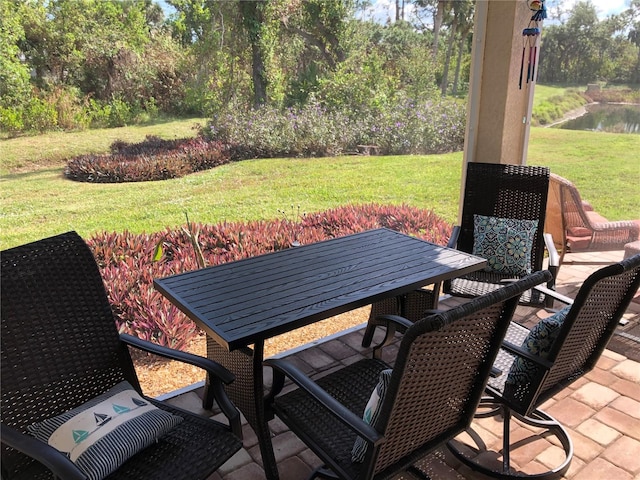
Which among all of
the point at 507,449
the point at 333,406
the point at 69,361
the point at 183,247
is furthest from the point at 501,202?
the point at 69,361

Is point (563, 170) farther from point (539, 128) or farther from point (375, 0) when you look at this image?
point (375, 0)

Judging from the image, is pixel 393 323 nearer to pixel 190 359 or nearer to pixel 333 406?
pixel 333 406

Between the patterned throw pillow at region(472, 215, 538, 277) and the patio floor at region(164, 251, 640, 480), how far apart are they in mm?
744

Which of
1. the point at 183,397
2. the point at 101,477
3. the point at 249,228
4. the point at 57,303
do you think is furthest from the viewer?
the point at 249,228

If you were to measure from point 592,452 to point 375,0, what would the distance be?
3.69m

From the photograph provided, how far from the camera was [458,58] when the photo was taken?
4219 millimetres

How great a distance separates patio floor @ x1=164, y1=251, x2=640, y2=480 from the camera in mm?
2074

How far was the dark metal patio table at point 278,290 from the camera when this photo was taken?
6.28 ft

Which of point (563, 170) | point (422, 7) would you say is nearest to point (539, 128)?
point (563, 170)

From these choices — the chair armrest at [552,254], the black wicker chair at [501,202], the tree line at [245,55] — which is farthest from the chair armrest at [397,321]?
the tree line at [245,55]

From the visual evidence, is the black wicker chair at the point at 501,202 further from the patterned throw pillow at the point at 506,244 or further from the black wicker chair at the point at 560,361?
the black wicker chair at the point at 560,361

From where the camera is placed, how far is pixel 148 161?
3.51m

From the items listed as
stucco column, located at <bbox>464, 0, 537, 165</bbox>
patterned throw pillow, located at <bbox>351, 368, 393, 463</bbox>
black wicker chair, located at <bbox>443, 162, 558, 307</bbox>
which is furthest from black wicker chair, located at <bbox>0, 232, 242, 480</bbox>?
stucco column, located at <bbox>464, 0, 537, 165</bbox>

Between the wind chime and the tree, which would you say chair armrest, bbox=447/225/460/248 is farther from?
the tree
